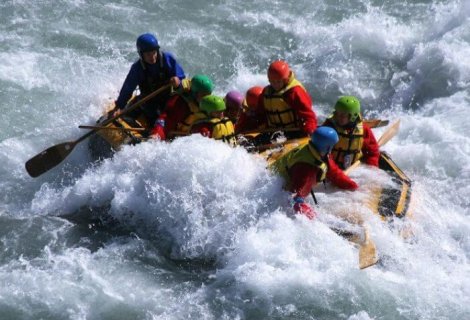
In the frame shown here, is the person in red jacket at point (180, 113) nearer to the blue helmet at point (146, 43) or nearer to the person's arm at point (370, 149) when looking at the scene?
the blue helmet at point (146, 43)

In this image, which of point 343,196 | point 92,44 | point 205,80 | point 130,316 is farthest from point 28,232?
point 92,44

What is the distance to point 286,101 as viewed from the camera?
844 centimetres

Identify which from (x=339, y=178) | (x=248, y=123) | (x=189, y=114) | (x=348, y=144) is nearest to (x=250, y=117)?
(x=248, y=123)

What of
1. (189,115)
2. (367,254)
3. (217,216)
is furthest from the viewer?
(189,115)

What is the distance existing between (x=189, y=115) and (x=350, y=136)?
192cm

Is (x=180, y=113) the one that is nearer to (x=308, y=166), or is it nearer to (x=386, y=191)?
(x=308, y=166)

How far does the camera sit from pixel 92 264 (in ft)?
24.7

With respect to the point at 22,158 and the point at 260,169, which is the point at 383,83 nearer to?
the point at 260,169

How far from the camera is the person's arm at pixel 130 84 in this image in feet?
29.7

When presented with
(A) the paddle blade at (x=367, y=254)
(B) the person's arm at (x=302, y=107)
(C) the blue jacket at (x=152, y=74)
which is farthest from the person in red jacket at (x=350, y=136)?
(C) the blue jacket at (x=152, y=74)

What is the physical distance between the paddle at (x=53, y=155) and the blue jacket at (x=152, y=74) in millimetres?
262

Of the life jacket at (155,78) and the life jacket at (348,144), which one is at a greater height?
the life jacket at (155,78)

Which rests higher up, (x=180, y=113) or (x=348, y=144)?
(x=180, y=113)

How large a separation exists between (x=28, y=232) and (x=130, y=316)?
183 cm
